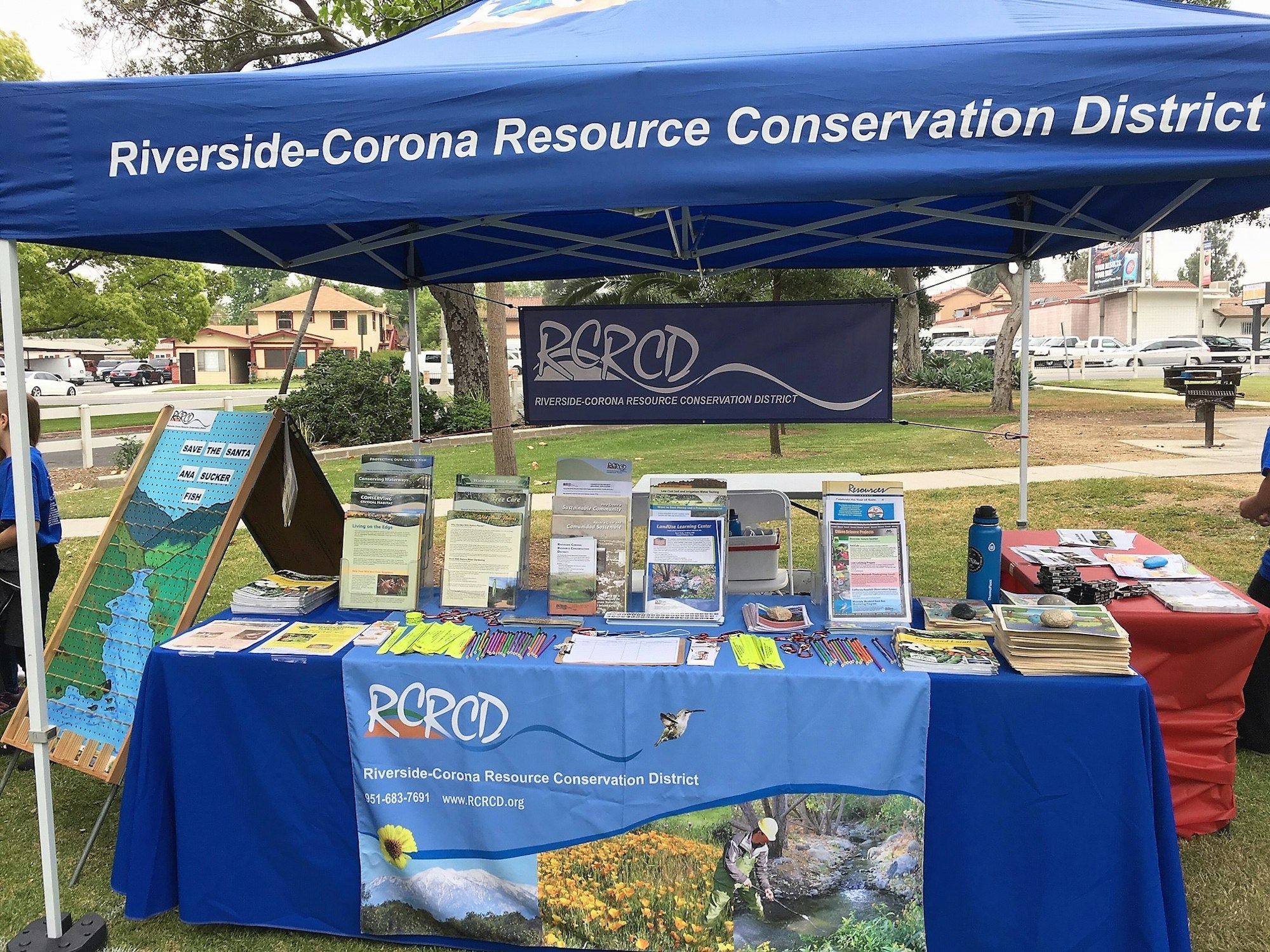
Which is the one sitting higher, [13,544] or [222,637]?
[13,544]

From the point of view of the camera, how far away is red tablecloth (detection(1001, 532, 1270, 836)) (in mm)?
2832

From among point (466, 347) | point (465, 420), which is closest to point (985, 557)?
point (465, 420)

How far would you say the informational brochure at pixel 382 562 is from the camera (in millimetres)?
2854

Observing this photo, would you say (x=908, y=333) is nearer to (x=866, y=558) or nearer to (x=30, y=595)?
(x=866, y=558)

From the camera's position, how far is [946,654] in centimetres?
229

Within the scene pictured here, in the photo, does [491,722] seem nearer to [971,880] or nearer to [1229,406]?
[971,880]

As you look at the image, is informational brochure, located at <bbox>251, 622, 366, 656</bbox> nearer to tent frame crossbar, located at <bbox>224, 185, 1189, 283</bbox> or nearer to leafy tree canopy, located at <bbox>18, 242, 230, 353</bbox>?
tent frame crossbar, located at <bbox>224, 185, 1189, 283</bbox>

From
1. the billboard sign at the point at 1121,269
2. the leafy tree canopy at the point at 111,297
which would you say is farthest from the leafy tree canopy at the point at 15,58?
the billboard sign at the point at 1121,269

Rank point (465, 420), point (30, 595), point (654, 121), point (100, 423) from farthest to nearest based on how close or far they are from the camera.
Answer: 1. point (100, 423)
2. point (465, 420)
3. point (30, 595)
4. point (654, 121)

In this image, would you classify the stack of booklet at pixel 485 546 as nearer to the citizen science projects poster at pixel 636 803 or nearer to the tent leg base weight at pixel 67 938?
the citizen science projects poster at pixel 636 803

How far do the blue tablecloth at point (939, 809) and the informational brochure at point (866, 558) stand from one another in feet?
1.32

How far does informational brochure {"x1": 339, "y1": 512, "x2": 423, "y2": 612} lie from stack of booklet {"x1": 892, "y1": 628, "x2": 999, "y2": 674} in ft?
4.84

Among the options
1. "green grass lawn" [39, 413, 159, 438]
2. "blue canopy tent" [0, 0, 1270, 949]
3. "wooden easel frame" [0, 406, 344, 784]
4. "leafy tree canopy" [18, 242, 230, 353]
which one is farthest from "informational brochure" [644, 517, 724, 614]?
"green grass lawn" [39, 413, 159, 438]

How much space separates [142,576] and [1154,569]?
11.6ft
